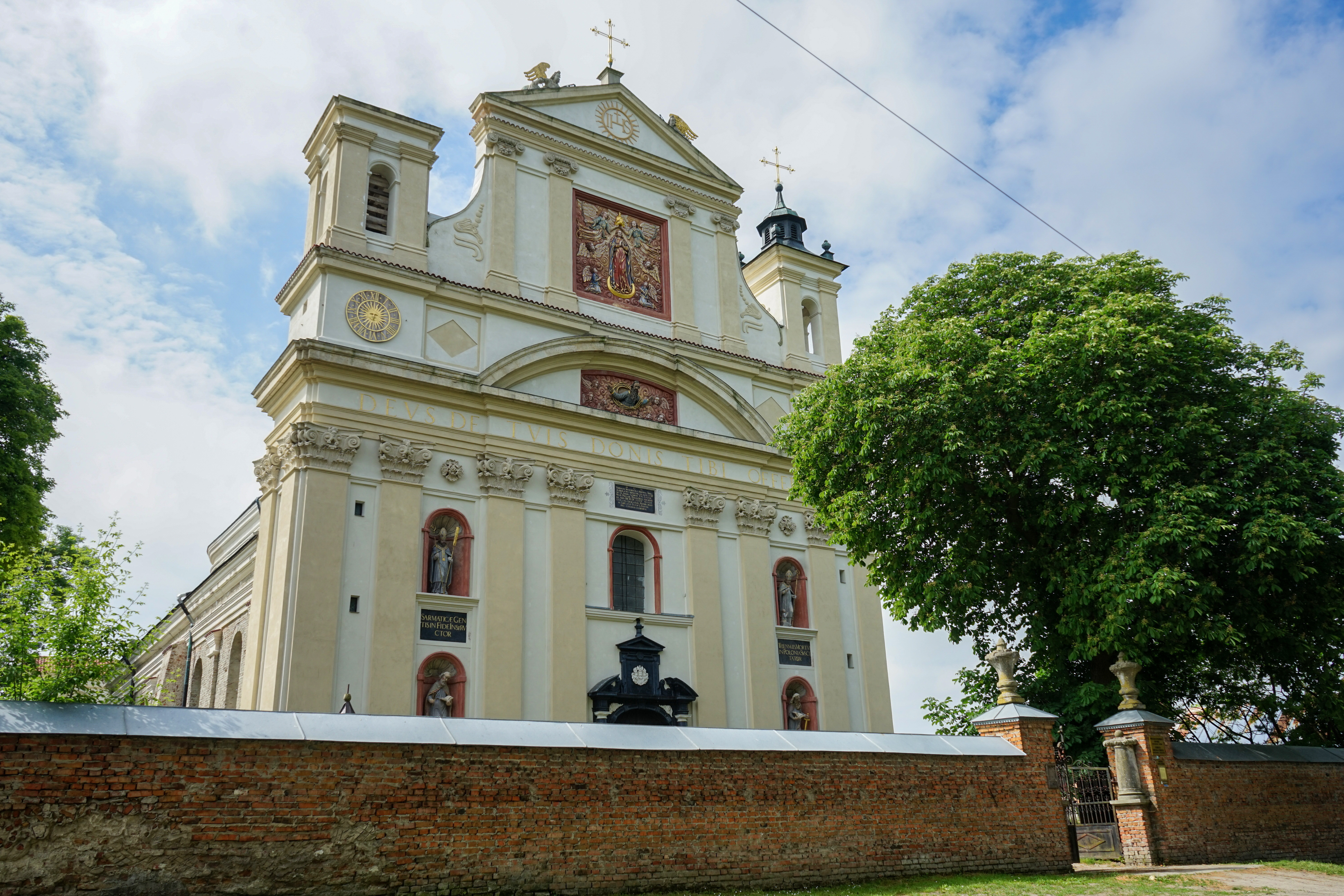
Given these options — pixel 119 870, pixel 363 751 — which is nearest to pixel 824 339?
pixel 363 751

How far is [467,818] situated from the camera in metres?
9.04

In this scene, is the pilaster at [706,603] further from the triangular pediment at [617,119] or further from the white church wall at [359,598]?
the triangular pediment at [617,119]

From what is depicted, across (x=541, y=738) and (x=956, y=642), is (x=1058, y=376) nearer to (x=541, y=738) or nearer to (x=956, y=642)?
(x=956, y=642)

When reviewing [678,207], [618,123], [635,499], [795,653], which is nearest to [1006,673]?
[795,653]

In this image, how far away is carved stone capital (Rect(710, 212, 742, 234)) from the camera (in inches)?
1041

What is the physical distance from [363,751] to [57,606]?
33.7ft

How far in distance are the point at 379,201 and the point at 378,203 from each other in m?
0.05

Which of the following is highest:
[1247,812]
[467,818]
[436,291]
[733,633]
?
[436,291]

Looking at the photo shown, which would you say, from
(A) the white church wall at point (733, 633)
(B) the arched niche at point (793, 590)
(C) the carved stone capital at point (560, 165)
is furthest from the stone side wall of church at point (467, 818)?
(C) the carved stone capital at point (560, 165)

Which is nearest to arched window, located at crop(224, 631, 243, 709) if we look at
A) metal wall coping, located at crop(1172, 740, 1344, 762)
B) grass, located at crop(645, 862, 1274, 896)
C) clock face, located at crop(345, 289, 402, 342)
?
clock face, located at crop(345, 289, 402, 342)

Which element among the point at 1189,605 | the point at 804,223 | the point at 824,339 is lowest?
the point at 1189,605

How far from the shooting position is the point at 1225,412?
53.7ft

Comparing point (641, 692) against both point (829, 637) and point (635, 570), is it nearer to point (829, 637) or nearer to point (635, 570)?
point (635, 570)

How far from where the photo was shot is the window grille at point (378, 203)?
2144 cm
